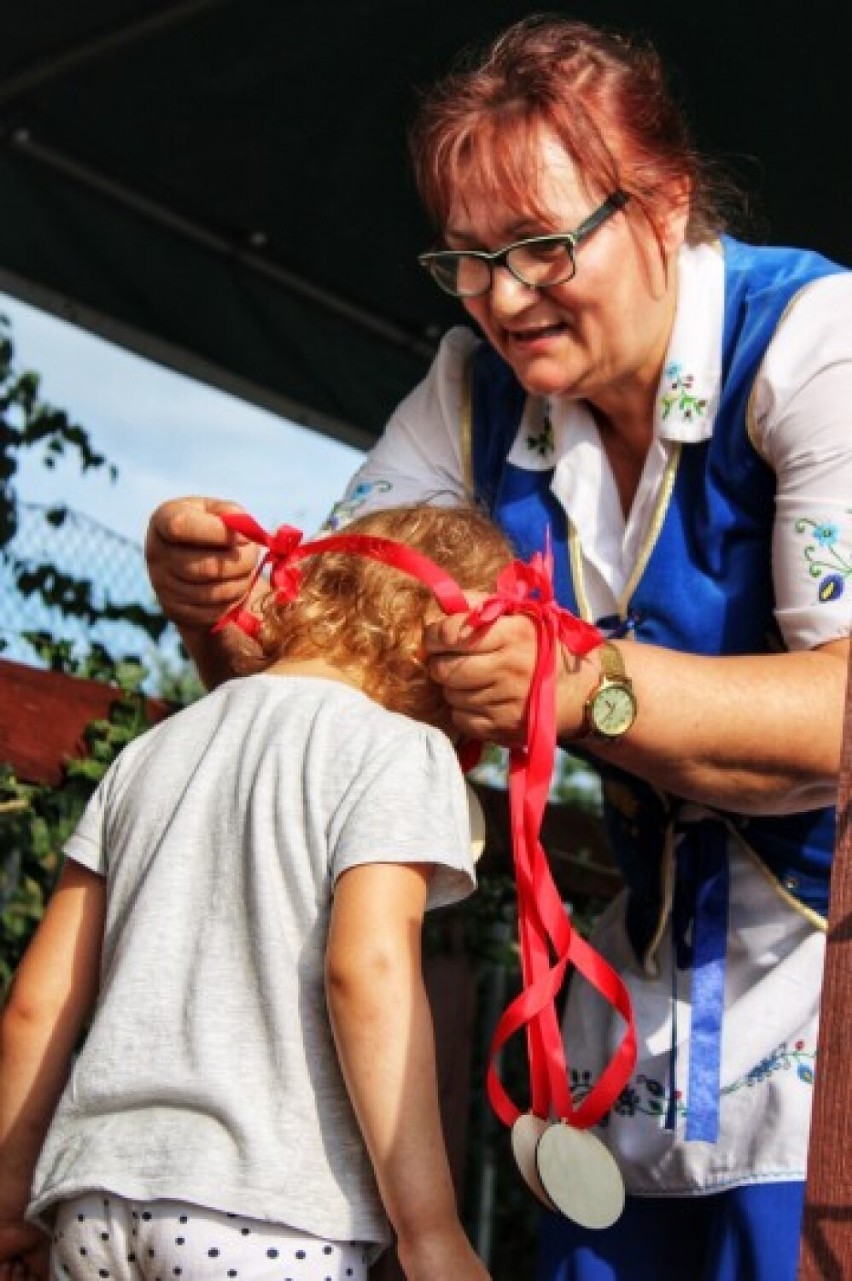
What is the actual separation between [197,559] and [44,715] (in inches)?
29.5

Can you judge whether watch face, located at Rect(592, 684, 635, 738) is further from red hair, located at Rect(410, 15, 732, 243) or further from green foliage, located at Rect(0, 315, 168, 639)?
green foliage, located at Rect(0, 315, 168, 639)

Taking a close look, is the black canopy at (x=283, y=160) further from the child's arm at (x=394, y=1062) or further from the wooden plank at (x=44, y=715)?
the child's arm at (x=394, y=1062)

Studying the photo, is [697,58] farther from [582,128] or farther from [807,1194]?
[807,1194]

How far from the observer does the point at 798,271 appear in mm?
2568

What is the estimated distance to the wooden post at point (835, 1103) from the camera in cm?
148

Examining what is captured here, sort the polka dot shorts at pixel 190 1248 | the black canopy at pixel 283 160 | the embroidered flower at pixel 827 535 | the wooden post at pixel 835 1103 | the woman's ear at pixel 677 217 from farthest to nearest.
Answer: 1. the black canopy at pixel 283 160
2. the woman's ear at pixel 677 217
3. the embroidered flower at pixel 827 535
4. the polka dot shorts at pixel 190 1248
5. the wooden post at pixel 835 1103

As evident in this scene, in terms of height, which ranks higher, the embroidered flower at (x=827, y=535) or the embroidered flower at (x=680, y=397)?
the embroidered flower at (x=680, y=397)

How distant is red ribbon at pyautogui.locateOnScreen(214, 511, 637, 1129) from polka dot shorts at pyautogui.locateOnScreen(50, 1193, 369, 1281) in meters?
0.23

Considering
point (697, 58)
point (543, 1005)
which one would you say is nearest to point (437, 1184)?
point (543, 1005)

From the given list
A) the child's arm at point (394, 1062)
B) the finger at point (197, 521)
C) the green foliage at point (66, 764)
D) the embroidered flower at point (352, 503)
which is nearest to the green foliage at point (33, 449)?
the green foliage at point (66, 764)

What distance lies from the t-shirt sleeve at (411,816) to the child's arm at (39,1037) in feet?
1.13

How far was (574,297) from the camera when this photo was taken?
2490 millimetres

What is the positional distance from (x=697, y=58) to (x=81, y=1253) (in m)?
2.15

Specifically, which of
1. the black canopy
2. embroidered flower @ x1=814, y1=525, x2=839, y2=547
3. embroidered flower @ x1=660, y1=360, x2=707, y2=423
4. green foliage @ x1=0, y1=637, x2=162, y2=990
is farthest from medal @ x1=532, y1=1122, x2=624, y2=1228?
the black canopy
